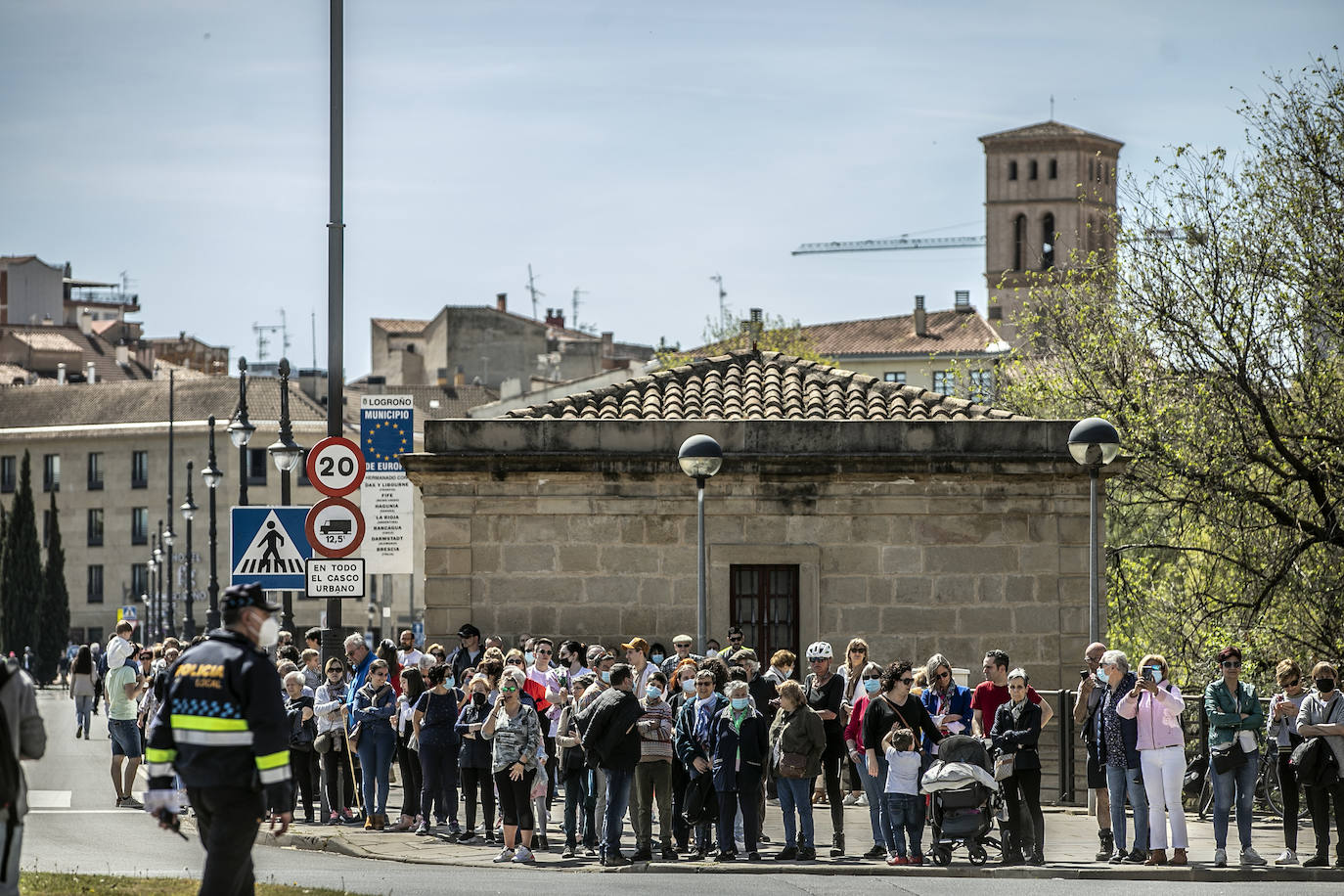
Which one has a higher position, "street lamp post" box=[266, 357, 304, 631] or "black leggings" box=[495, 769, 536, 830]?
"street lamp post" box=[266, 357, 304, 631]

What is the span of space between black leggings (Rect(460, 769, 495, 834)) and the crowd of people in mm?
32

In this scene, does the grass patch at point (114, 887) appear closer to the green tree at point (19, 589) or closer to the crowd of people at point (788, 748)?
the crowd of people at point (788, 748)

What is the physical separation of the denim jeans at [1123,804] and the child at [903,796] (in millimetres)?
1604

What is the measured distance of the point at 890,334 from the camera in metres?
112

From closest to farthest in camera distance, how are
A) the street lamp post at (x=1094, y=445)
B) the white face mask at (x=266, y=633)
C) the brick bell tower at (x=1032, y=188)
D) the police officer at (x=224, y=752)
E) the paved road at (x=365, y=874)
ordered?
the police officer at (x=224, y=752)
the white face mask at (x=266, y=633)
the paved road at (x=365, y=874)
the street lamp post at (x=1094, y=445)
the brick bell tower at (x=1032, y=188)

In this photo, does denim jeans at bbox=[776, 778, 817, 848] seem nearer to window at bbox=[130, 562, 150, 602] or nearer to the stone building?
the stone building

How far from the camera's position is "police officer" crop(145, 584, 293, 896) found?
8414mm

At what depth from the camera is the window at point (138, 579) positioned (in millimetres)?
95125

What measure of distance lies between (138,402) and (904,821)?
8654cm

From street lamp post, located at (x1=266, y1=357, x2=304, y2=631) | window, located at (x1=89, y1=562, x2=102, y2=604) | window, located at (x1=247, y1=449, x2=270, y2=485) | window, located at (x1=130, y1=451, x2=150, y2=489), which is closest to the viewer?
street lamp post, located at (x1=266, y1=357, x2=304, y2=631)

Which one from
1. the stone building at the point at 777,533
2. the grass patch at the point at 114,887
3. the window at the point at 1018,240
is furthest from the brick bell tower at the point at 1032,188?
Result: the grass patch at the point at 114,887

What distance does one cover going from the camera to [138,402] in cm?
9588

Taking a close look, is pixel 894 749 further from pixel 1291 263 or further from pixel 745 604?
pixel 1291 263

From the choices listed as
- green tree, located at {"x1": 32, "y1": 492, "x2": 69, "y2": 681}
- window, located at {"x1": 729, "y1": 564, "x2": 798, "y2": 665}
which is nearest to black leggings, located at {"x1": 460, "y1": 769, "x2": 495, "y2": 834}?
window, located at {"x1": 729, "y1": 564, "x2": 798, "y2": 665}
